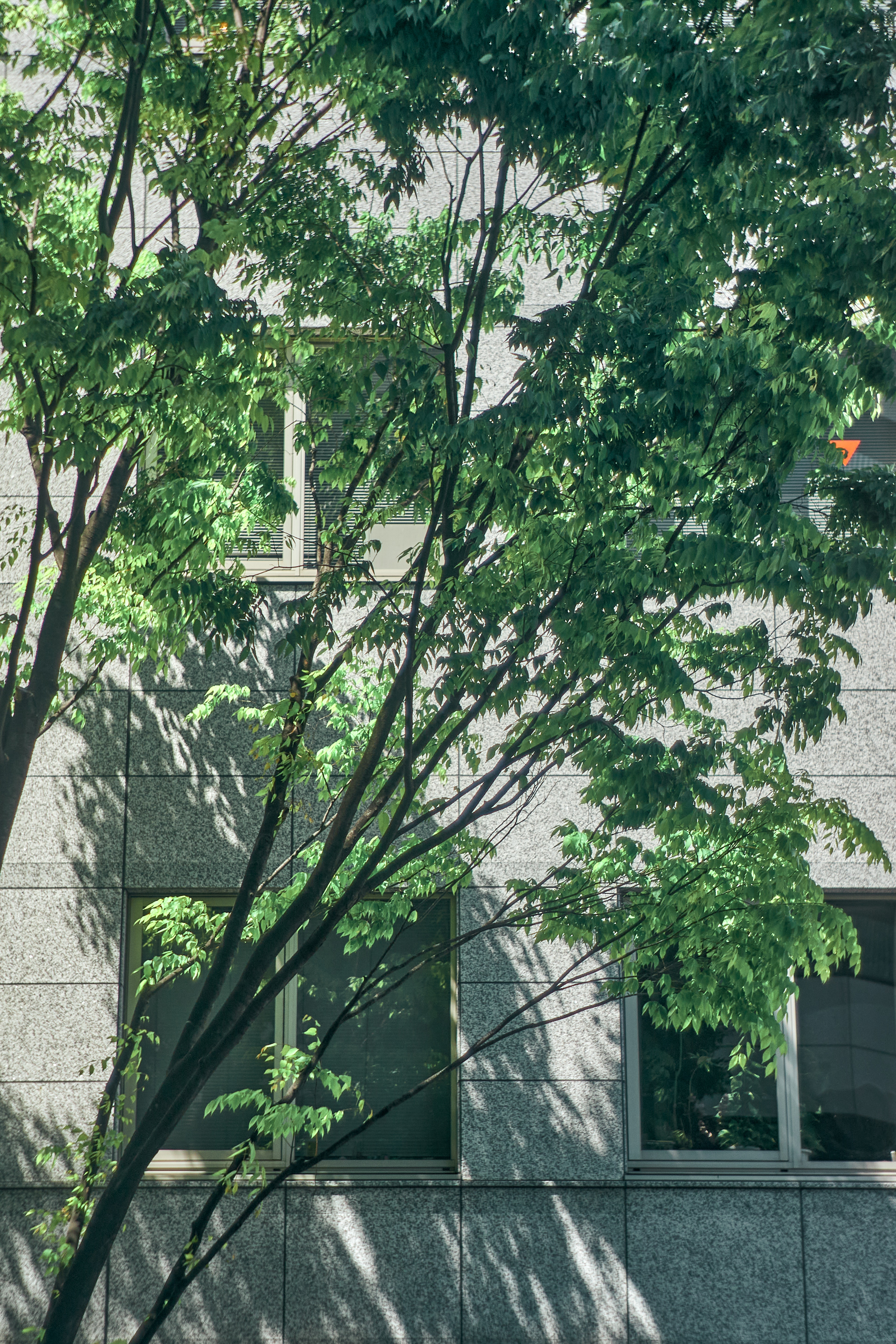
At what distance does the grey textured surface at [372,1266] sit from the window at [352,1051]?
0.28 m

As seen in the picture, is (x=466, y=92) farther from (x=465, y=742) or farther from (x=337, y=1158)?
(x=337, y=1158)

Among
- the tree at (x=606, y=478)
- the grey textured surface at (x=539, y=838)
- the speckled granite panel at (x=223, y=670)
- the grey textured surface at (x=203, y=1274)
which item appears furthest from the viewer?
the speckled granite panel at (x=223, y=670)

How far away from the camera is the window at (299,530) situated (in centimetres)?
913

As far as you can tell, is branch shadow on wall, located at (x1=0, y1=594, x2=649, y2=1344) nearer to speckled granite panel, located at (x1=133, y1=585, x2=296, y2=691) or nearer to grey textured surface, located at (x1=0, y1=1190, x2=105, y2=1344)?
grey textured surface, located at (x1=0, y1=1190, x2=105, y2=1344)

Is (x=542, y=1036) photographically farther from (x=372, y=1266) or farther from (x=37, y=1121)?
(x=37, y=1121)

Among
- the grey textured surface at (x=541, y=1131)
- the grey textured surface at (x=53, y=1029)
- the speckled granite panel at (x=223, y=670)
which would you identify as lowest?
the grey textured surface at (x=541, y=1131)

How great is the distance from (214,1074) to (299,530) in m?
4.19

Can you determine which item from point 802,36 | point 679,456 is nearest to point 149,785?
point 679,456

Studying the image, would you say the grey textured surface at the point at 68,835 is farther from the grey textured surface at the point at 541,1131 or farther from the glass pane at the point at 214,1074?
the grey textured surface at the point at 541,1131

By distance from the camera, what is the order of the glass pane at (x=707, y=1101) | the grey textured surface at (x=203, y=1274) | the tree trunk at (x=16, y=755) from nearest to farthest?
the tree trunk at (x=16, y=755) < the grey textured surface at (x=203, y=1274) < the glass pane at (x=707, y=1101)

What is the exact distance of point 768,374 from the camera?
14.0 ft

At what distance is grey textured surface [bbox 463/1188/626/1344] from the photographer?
8.05 metres

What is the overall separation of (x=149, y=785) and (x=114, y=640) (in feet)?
7.14

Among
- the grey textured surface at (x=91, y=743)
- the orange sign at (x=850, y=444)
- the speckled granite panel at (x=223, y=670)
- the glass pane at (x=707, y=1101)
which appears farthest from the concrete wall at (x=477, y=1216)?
the orange sign at (x=850, y=444)
